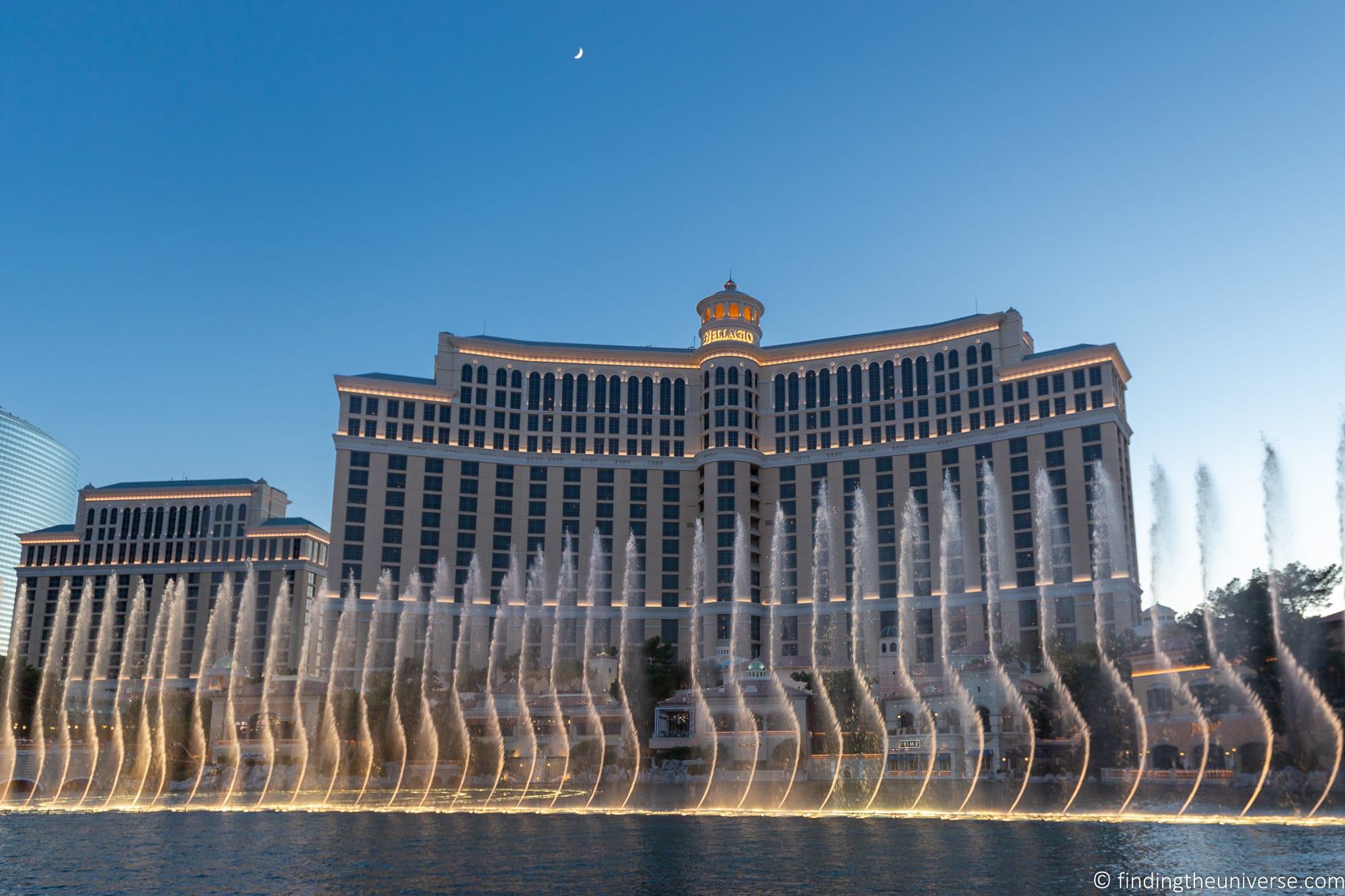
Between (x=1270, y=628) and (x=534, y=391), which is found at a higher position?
(x=534, y=391)

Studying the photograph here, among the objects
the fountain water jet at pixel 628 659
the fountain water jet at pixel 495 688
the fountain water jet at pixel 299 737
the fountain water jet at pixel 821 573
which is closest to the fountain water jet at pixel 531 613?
the fountain water jet at pixel 495 688

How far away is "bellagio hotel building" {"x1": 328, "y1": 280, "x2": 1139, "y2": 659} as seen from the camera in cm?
13625

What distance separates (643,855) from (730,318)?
4516 inches

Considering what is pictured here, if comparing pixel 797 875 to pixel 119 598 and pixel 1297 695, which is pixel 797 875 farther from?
pixel 119 598

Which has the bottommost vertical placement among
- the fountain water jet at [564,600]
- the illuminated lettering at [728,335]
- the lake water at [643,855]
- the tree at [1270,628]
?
the lake water at [643,855]

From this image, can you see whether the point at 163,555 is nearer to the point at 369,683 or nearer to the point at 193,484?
the point at 193,484

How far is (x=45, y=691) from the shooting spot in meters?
110

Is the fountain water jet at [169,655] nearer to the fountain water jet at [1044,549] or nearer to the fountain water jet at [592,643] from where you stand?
the fountain water jet at [592,643]

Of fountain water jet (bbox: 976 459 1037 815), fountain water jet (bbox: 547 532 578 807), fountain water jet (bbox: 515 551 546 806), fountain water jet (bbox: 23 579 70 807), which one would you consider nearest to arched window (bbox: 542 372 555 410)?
fountain water jet (bbox: 547 532 578 807)

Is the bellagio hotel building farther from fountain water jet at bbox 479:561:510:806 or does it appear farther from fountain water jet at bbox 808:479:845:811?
fountain water jet at bbox 479:561:510:806

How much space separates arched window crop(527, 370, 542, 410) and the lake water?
96115mm

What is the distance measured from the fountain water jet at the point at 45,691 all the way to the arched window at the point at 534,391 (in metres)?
64.9

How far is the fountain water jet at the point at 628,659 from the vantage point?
328 feet

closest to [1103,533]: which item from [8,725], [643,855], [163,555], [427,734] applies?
[427,734]
